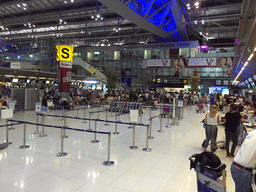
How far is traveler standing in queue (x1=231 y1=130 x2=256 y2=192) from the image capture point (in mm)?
2537

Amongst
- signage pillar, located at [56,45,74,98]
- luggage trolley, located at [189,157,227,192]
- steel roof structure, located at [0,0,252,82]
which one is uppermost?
steel roof structure, located at [0,0,252,82]

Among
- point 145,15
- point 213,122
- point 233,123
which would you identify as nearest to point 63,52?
point 145,15

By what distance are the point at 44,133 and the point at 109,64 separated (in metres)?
A: 34.1

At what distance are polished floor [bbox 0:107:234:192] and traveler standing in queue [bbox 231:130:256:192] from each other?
5.64ft

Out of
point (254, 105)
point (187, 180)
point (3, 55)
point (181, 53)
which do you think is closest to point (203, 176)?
point (187, 180)

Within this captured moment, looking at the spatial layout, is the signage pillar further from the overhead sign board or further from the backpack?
the backpack

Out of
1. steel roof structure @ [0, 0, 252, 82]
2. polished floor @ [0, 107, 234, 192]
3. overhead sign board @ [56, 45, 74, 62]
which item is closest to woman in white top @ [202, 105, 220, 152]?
polished floor @ [0, 107, 234, 192]

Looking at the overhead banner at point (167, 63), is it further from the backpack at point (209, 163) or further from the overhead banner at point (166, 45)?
the backpack at point (209, 163)

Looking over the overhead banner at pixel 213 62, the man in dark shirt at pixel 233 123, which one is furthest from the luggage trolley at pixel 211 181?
the overhead banner at pixel 213 62

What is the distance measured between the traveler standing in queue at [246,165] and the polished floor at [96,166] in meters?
1.72

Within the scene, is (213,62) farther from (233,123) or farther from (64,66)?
(233,123)

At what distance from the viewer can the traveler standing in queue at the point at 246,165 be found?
8.32ft

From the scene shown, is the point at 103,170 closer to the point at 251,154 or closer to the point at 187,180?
the point at 187,180

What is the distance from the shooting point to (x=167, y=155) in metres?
6.27
